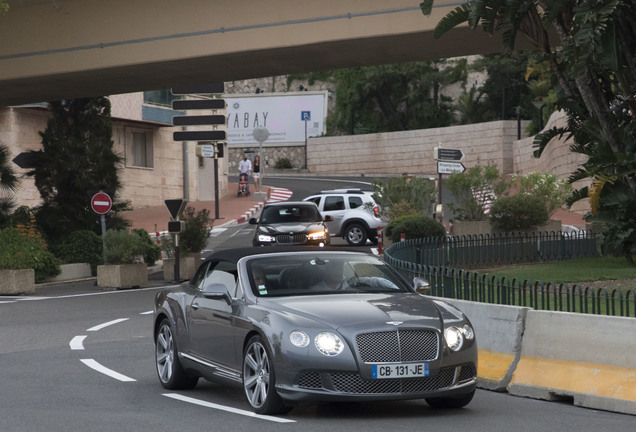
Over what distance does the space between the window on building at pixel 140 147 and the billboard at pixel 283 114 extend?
28556mm

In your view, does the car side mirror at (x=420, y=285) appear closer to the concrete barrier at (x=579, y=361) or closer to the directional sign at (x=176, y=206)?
the concrete barrier at (x=579, y=361)

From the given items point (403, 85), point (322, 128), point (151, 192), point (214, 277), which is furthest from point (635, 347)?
point (322, 128)

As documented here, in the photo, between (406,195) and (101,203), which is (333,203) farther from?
(101,203)

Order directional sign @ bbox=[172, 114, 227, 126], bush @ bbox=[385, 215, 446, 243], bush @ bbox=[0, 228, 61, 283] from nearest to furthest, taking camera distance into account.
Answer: bush @ bbox=[0, 228, 61, 283]
bush @ bbox=[385, 215, 446, 243]
directional sign @ bbox=[172, 114, 227, 126]

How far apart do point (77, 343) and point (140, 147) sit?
41.0 metres

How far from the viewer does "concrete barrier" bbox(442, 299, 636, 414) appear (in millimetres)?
10133

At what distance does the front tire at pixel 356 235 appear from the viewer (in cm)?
3681

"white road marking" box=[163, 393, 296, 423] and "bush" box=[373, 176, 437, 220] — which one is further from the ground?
"bush" box=[373, 176, 437, 220]

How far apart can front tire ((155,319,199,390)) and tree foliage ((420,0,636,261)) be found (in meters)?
8.97

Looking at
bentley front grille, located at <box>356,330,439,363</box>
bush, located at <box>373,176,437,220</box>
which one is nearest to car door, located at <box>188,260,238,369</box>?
bentley front grille, located at <box>356,330,439,363</box>

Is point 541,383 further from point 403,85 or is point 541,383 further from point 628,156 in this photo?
point 403,85

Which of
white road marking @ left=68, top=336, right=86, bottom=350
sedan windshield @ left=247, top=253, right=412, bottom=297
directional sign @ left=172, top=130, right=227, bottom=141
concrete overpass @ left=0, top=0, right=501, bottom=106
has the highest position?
concrete overpass @ left=0, top=0, right=501, bottom=106

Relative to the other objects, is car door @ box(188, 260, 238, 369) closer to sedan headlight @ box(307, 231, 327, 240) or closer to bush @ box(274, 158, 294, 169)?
sedan headlight @ box(307, 231, 327, 240)

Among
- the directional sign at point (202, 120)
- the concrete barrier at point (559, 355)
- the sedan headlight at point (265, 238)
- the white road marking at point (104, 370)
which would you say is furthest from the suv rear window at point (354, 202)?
the concrete barrier at point (559, 355)
